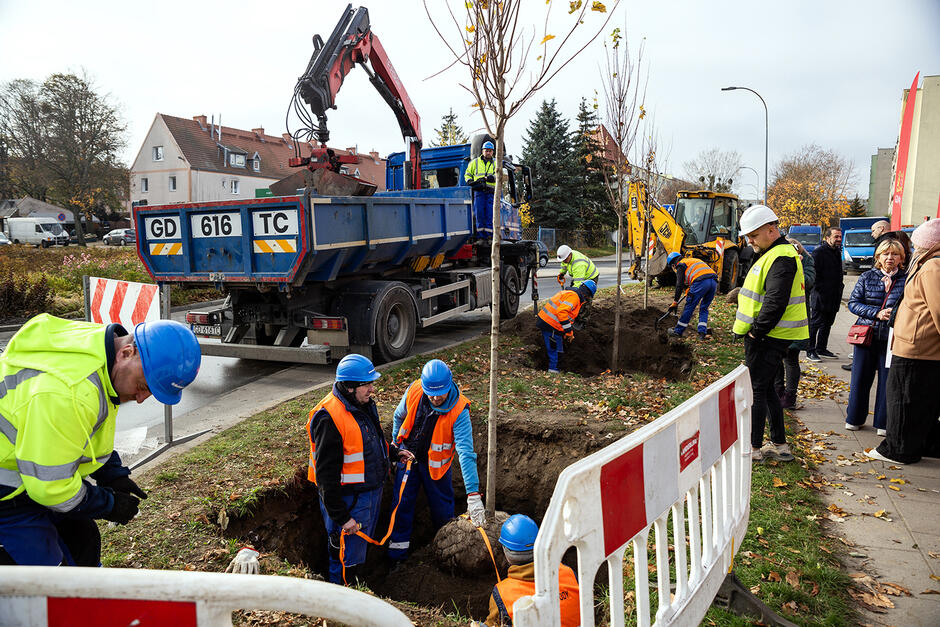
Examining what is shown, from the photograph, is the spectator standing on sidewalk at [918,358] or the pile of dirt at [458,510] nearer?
the pile of dirt at [458,510]

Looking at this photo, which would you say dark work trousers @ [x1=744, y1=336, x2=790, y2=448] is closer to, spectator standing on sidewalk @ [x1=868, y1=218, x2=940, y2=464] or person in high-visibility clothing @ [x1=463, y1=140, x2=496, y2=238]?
spectator standing on sidewalk @ [x1=868, y1=218, x2=940, y2=464]

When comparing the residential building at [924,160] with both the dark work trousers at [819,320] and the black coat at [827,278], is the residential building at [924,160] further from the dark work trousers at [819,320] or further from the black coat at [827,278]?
the black coat at [827,278]

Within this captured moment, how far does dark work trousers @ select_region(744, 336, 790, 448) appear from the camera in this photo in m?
4.49

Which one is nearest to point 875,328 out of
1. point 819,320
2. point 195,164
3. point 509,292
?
point 819,320

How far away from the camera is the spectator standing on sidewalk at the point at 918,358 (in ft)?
13.7

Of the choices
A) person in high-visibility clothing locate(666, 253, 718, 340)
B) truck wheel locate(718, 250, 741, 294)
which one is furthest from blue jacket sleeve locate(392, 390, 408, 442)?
truck wheel locate(718, 250, 741, 294)

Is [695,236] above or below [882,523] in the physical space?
above

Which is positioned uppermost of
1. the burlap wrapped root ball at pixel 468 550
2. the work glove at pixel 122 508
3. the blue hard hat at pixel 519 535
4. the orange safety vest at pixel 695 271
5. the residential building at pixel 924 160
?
the residential building at pixel 924 160

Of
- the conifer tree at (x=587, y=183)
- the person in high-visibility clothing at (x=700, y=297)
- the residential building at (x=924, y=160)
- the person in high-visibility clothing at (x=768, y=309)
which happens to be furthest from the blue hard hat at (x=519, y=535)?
the conifer tree at (x=587, y=183)

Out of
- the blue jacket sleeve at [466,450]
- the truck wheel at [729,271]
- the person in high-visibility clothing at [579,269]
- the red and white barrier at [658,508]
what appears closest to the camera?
the red and white barrier at [658,508]

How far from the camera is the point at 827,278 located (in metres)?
7.87

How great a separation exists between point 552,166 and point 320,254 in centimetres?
3035

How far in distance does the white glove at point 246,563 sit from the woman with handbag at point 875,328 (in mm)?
5158

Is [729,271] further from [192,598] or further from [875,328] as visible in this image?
[192,598]
